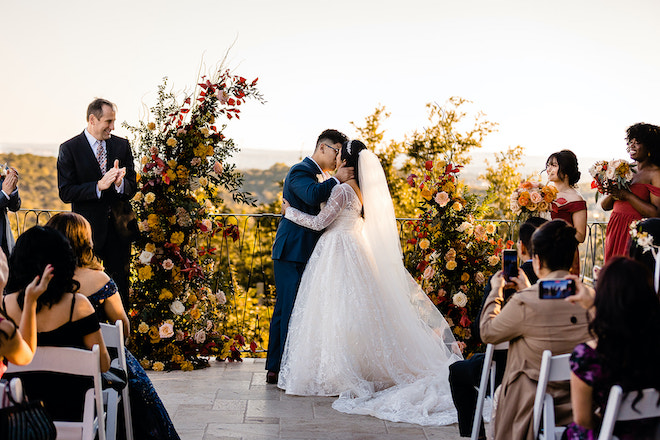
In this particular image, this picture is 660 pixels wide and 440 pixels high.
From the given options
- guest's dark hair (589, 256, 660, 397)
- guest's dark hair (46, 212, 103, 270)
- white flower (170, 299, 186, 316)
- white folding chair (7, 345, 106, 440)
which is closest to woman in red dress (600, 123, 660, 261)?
guest's dark hair (589, 256, 660, 397)

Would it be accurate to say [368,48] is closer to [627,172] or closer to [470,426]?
[627,172]

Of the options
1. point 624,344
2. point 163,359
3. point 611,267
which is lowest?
point 163,359

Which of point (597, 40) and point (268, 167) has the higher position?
point (597, 40)

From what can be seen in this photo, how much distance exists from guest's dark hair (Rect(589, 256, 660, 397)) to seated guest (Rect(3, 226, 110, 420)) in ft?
5.45

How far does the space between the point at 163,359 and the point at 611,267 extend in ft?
12.3

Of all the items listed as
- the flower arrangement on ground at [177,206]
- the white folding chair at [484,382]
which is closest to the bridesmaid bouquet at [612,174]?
the white folding chair at [484,382]

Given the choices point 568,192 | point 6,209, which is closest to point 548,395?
point 568,192

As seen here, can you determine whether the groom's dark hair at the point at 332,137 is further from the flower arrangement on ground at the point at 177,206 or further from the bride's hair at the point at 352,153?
the flower arrangement on ground at the point at 177,206

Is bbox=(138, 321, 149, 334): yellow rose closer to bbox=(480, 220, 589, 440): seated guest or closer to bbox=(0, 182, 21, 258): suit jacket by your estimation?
bbox=(0, 182, 21, 258): suit jacket

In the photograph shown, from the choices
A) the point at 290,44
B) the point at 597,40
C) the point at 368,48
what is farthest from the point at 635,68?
the point at 290,44

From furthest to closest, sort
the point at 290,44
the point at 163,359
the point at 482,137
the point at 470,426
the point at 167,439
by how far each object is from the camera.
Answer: the point at 290,44, the point at 482,137, the point at 163,359, the point at 470,426, the point at 167,439

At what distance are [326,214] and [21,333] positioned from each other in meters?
2.51

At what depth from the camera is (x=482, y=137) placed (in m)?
11.6

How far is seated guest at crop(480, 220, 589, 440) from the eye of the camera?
2.38 m
